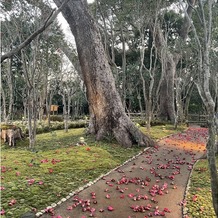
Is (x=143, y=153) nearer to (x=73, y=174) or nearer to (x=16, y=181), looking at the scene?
(x=73, y=174)

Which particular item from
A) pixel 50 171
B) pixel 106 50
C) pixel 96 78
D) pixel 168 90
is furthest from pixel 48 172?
pixel 168 90

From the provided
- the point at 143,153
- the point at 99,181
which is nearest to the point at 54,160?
the point at 99,181

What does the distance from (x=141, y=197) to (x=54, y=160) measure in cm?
296

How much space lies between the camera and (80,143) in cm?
1011

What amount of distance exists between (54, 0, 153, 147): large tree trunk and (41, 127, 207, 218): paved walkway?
94.1 inches

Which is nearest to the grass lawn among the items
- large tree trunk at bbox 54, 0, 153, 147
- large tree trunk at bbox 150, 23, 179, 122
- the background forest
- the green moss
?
the green moss

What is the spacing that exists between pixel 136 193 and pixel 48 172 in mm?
2275

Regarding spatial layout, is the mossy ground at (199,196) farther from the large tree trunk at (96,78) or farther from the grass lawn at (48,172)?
the large tree trunk at (96,78)

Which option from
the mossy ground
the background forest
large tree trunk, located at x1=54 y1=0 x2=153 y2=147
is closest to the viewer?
the mossy ground

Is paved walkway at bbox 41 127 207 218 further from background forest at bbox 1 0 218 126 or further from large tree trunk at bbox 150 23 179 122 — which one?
large tree trunk at bbox 150 23 179 122

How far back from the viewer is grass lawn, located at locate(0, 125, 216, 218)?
4.89 meters

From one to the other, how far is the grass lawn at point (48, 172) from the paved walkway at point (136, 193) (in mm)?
329

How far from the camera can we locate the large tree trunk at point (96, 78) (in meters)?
11.2

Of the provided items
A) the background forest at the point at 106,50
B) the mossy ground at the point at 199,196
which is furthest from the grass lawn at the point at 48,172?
the background forest at the point at 106,50
